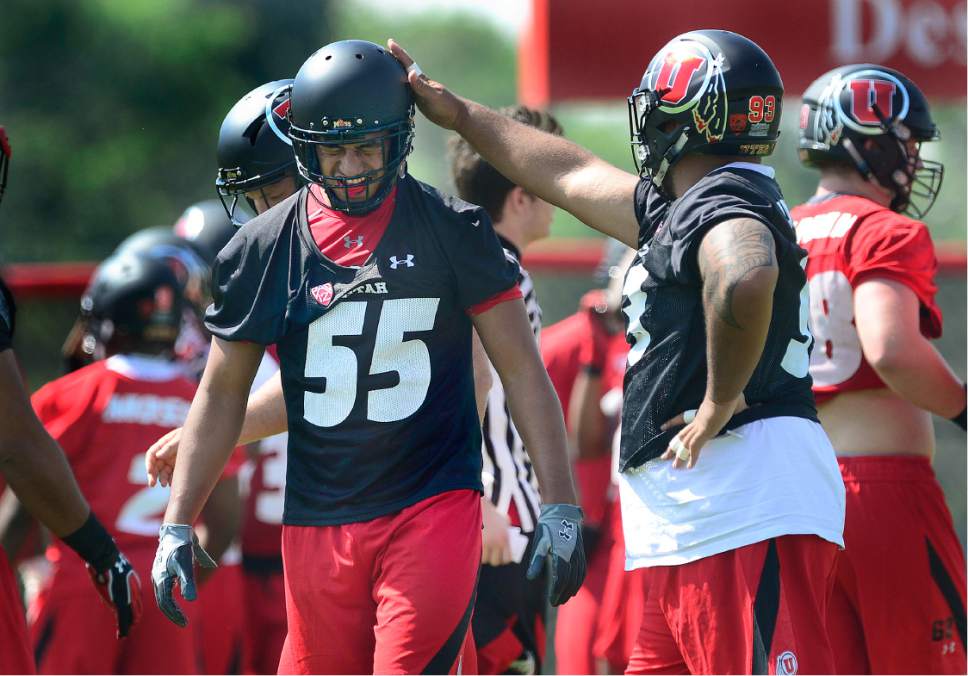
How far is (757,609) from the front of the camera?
11.5 feet

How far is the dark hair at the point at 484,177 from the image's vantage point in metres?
4.93

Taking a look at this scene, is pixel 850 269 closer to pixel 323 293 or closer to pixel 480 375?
pixel 480 375

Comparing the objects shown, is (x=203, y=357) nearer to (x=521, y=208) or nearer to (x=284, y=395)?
(x=521, y=208)

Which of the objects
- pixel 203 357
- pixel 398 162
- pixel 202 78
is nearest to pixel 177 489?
pixel 398 162

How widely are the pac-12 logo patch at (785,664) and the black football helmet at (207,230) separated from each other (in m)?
3.97

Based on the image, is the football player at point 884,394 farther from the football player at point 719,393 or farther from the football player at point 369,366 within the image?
the football player at point 369,366

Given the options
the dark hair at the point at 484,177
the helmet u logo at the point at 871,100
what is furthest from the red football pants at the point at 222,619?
the helmet u logo at the point at 871,100

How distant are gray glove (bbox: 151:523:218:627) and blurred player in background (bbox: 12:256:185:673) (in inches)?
68.8

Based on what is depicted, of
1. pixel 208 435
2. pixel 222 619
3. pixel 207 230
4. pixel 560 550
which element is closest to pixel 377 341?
pixel 208 435

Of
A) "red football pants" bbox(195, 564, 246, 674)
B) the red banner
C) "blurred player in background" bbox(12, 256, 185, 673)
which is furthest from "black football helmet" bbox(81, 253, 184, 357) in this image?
the red banner

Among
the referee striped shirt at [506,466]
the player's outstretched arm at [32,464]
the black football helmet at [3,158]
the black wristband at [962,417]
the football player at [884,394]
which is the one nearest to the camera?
the player's outstretched arm at [32,464]

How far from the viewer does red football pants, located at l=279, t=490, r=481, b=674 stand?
11.4 ft

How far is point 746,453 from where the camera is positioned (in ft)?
11.8

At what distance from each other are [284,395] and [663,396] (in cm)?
96
